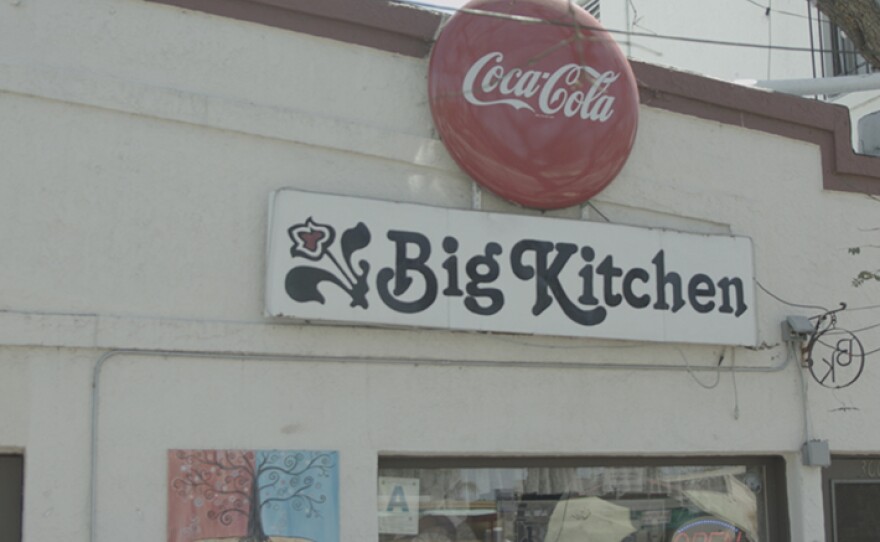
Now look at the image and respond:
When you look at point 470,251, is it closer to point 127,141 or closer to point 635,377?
point 635,377

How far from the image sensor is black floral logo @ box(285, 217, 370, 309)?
7047 millimetres

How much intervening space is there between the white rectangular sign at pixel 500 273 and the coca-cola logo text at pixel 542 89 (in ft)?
2.43

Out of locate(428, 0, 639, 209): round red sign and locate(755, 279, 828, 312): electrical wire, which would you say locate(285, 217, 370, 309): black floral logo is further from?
locate(755, 279, 828, 312): electrical wire

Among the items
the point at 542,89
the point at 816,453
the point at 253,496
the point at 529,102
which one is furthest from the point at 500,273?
the point at 816,453

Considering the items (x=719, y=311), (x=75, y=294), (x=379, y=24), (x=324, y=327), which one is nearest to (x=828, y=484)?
(x=719, y=311)

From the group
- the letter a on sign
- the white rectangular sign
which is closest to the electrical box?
the white rectangular sign

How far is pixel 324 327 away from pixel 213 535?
53.8 inches

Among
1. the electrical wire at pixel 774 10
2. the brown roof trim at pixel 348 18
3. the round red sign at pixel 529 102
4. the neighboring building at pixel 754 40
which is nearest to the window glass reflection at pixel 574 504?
the round red sign at pixel 529 102

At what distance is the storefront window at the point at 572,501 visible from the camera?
7582mm

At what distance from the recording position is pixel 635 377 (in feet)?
26.4

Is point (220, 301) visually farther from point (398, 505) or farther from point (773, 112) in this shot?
point (773, 112)

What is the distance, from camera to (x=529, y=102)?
7812mm

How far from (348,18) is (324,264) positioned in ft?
5.35

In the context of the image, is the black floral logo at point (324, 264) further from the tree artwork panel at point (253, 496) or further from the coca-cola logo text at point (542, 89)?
the coca-cola logo text at point (542, 89)
